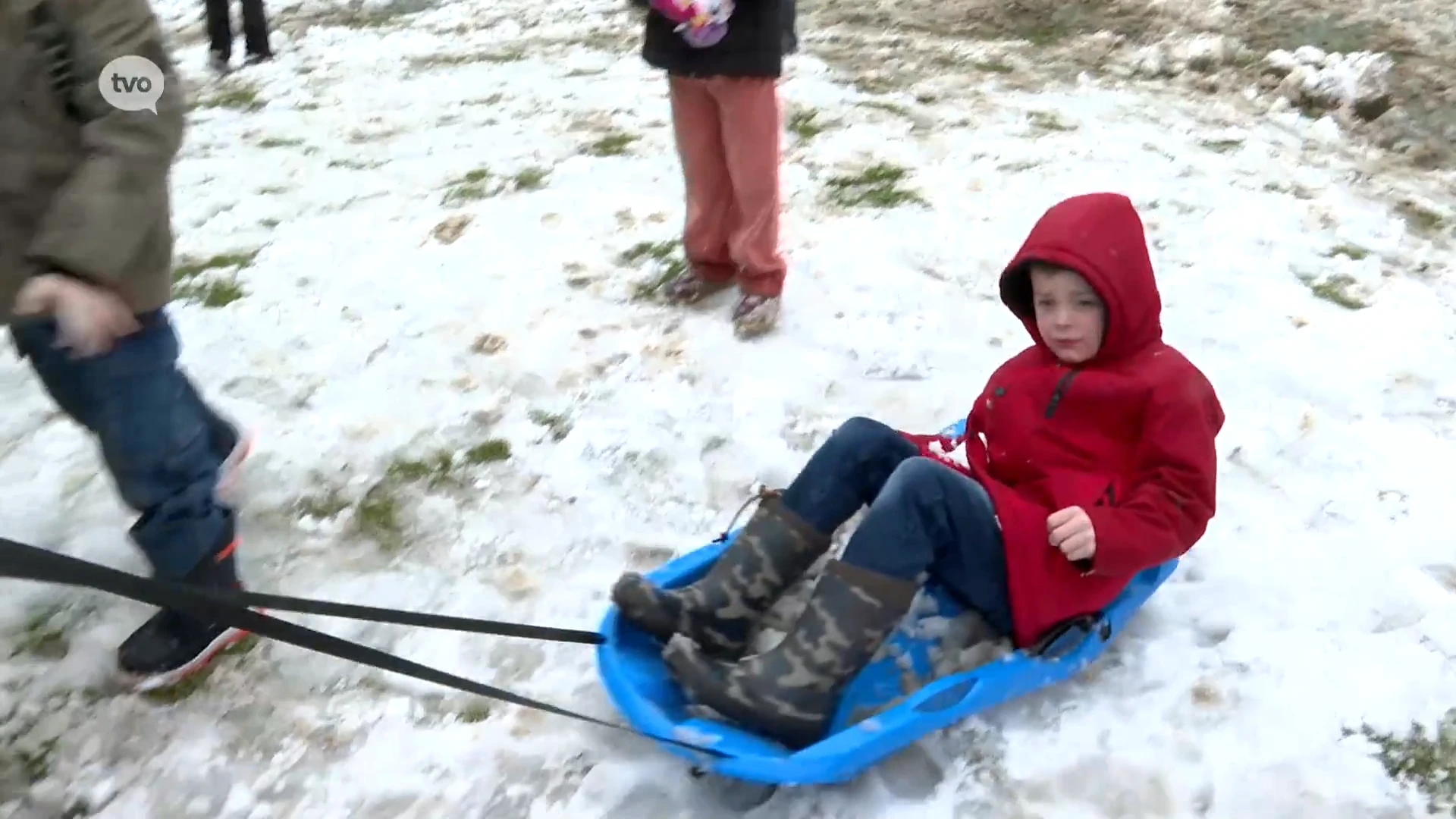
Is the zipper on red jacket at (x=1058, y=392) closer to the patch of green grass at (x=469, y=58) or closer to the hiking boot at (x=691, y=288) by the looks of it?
the hiking boot at (x=691, y=288)

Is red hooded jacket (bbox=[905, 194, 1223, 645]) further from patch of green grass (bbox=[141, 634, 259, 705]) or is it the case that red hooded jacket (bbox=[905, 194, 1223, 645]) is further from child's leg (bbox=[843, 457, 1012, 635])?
patch of green grass (bbox=[141, 634, 259, 705])

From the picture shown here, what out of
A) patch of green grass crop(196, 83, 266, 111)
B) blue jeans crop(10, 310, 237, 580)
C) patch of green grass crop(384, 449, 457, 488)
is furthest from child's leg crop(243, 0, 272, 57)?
blue jeans crop(10, 310, 237, 580)

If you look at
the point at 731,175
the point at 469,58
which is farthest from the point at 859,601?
the point at 469,58

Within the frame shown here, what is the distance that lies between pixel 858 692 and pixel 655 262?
6.56 feet

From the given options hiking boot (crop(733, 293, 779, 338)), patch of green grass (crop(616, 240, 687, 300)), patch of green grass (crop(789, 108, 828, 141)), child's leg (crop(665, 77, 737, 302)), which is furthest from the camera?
patch of green grass (crop(789, 108, 828, 141))

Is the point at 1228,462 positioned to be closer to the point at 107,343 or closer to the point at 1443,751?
the point at 1443,751

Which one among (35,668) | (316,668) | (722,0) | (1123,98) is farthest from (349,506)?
(1123,98)

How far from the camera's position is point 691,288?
3.35 m

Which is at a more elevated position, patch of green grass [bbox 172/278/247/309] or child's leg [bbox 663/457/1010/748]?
child's leg [bbox 663/457/1010/748]

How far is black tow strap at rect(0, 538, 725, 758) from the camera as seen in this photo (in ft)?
3.46

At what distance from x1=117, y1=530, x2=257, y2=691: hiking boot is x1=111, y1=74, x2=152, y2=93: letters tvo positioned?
85 centimetres

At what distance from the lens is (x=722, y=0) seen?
2785 millimetres

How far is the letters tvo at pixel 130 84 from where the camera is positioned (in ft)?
5.02

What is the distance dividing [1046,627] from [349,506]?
1553mm
